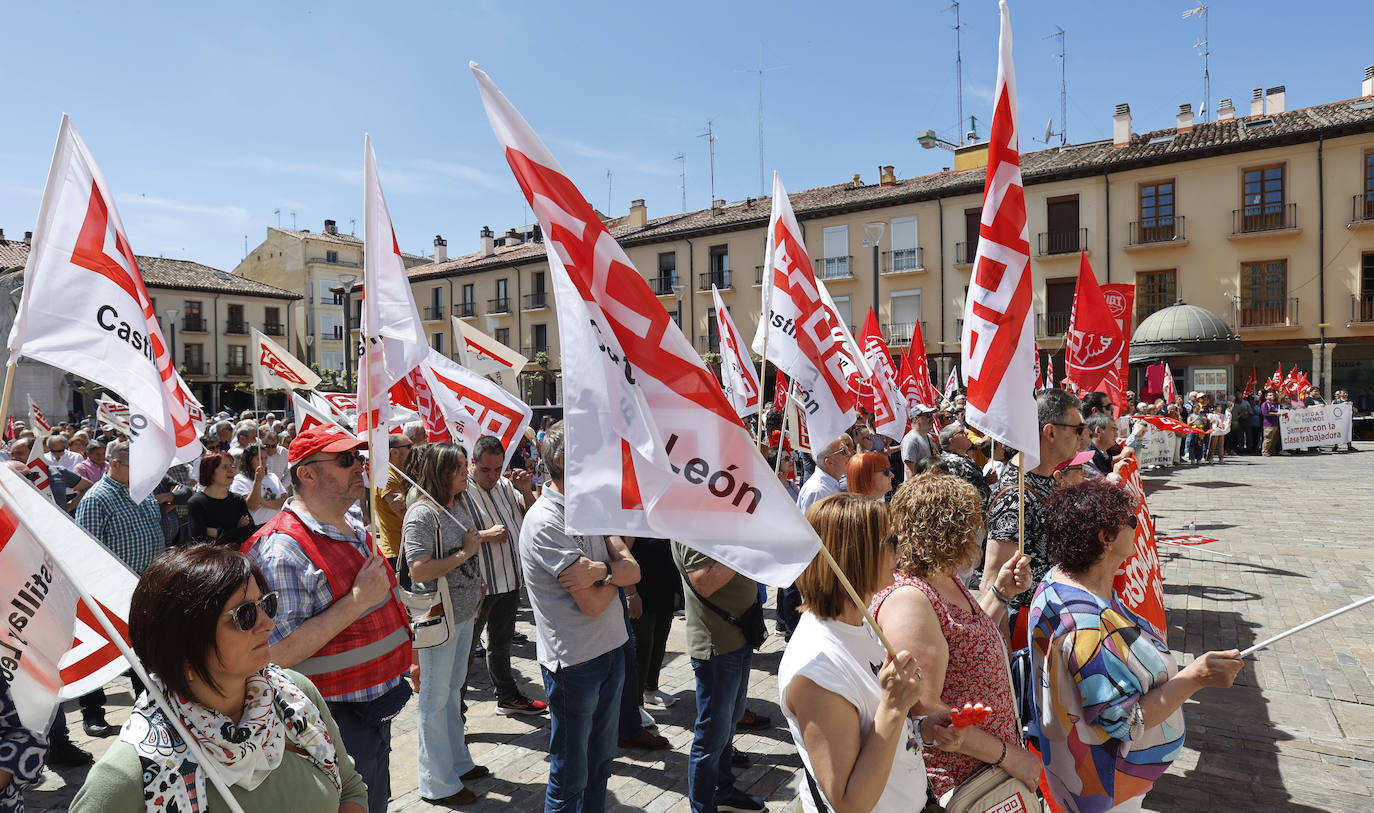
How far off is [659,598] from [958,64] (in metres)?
39.0

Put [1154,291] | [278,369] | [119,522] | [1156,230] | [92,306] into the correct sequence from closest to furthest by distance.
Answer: [92,306]
[119,522]
[278,369]
[1156,230]
[1154,291]

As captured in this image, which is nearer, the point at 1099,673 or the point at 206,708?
the point at 206,708

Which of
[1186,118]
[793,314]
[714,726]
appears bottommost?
[714,726]

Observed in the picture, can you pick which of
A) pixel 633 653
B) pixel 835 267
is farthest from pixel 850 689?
pixel 835 267

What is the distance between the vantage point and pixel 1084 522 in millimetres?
2928

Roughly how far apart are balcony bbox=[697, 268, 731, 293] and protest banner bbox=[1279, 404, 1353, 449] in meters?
21.8

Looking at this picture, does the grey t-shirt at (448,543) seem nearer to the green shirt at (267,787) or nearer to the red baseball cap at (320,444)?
the red baseball cap at (320,444)

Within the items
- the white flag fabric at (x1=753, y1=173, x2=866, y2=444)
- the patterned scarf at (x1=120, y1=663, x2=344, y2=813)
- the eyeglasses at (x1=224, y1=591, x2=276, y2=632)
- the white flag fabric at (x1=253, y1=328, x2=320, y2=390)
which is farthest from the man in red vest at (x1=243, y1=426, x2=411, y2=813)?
the white flag fabric at (x1=253, y1=328, x2=320, y2=390)

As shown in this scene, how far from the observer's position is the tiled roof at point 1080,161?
28000 mm

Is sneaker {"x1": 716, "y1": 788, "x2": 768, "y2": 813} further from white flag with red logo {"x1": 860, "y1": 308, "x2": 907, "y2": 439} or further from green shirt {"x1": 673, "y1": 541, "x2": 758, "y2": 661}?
white flag with red logo {"x1": 860, "y1": 308, "x2": 907, "y2": 439}

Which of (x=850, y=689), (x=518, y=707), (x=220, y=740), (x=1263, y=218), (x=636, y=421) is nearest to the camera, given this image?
(x=220, y=740)

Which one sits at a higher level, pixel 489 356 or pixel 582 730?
pixel 489 356

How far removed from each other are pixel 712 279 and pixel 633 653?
35023 mm

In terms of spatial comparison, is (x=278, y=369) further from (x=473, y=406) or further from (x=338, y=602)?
(x=338, y=602)
